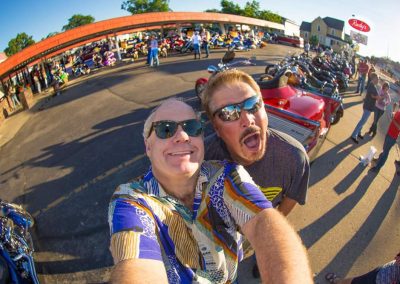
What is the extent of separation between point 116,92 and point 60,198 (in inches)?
297

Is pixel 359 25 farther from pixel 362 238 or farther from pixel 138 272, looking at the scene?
pixel 138 272

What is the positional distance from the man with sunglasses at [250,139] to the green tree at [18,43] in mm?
88776

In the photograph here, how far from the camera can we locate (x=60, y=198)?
4977 millimetres

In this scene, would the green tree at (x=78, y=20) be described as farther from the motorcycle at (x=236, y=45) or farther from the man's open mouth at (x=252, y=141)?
the man's open mouth at (x=252, y=141)

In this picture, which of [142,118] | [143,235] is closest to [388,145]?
[143,235]

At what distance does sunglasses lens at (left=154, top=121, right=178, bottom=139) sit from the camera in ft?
5.34

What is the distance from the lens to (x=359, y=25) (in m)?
16.3

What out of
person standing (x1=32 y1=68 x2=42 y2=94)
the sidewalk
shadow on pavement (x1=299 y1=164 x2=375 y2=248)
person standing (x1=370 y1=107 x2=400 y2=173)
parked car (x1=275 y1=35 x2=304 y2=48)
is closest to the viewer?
shadow on pavement (x1=299 y1=164 x2=375 y2=248)

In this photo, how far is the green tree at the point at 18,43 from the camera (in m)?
70.9

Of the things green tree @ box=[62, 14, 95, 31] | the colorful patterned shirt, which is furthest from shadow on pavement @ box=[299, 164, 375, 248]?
green tree @ box=[62, 14, 95, 31]

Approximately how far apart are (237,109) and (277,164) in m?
0.63

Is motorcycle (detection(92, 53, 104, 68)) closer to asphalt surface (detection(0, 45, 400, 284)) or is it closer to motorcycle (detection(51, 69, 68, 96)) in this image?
motorcycle (detection(51, 69, 68, 96))

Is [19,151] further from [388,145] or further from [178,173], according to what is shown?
[388,145]

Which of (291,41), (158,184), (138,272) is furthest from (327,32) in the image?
(138,272)
